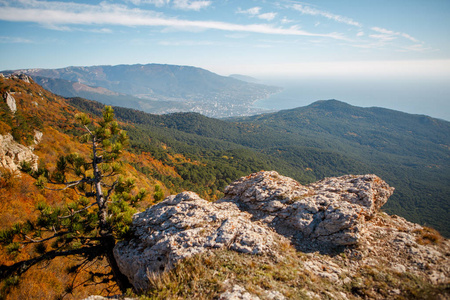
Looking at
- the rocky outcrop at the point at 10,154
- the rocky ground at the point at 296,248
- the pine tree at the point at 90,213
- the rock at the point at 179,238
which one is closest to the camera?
the rocky ground at the point at 296,248

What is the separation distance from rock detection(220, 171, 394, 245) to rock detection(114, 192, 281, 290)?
1105 millimetres

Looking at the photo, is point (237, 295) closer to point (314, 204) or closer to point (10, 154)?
point (314, 204)

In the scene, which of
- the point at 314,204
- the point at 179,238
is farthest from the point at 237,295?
the point at 314,204

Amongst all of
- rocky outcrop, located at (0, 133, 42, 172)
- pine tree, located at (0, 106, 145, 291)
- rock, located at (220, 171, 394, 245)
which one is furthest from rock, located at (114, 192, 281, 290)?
rocky outcrop, located at (0, 133, 42, 172)

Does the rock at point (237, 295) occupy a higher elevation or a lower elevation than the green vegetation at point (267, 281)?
higher

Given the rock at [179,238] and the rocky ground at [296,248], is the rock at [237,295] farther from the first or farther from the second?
the rock at [179,238]

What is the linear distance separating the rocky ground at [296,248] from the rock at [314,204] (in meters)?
0.04

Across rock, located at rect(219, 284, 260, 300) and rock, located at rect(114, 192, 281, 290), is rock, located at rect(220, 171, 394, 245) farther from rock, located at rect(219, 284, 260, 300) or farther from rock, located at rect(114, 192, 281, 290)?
rock, located at rect(219, 284, 260, 300)

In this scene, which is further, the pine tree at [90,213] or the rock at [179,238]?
the pine tree at [90,213]

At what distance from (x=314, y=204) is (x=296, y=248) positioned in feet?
6.51

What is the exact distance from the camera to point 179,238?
20.4ft

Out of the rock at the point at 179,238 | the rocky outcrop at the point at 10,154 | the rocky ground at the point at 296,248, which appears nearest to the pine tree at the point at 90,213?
the rock at the point at 179,238

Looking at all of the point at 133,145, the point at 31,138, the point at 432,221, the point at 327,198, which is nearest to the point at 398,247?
the point at 327,198

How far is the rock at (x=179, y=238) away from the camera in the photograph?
19.5 ft
